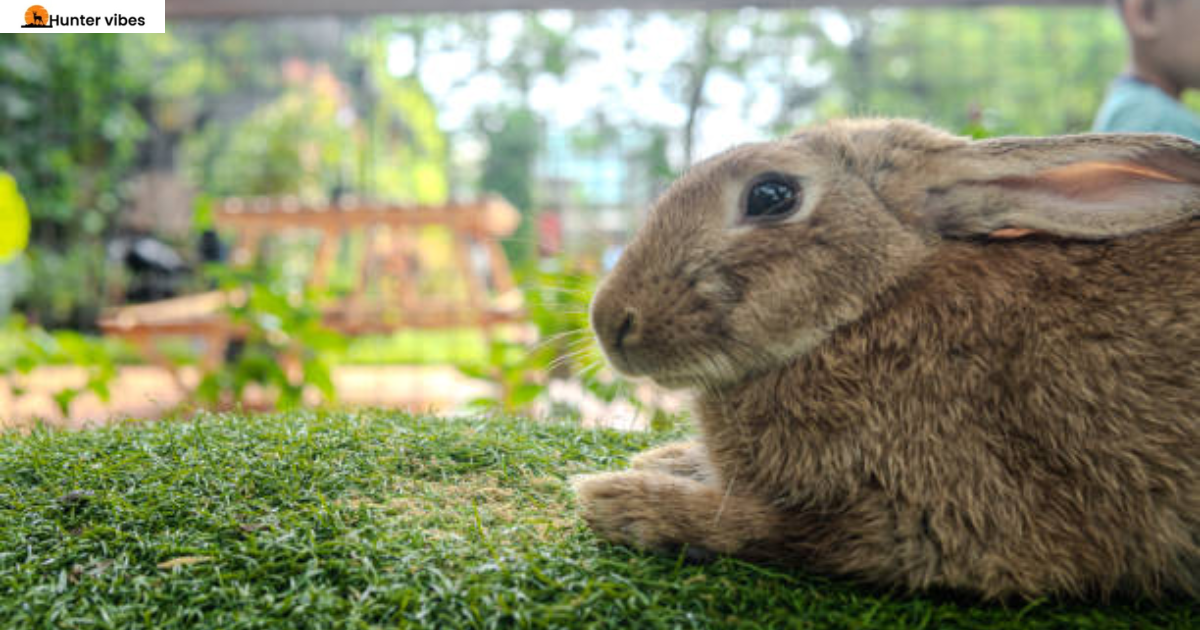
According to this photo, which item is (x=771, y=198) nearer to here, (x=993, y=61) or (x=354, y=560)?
(x=354, y=560)

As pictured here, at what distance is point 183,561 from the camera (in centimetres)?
Result: 107

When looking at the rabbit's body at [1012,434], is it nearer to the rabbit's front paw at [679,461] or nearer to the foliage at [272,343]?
the rabbit's front paw at [679,461]

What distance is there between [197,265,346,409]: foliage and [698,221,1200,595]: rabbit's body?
191cm

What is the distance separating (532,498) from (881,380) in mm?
594

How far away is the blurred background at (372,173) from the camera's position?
2953 mm

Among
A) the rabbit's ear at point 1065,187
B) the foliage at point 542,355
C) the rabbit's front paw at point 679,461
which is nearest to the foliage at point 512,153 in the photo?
the foliage at point 542,355

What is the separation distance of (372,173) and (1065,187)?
6.17 meters

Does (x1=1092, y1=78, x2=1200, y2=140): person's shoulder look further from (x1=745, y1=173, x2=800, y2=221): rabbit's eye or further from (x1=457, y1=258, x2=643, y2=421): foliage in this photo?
(x1=745, y1=173, x2=800, y2=221): rabbit's eye

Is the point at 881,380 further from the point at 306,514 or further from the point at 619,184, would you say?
the point at 619,184

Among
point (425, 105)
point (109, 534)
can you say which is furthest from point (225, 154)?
point (109, 534)

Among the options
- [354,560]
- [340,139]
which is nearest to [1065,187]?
[354,560]

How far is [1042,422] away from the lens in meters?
1.05

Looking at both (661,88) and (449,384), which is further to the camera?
(449,384)

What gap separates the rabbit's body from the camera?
1.04m
